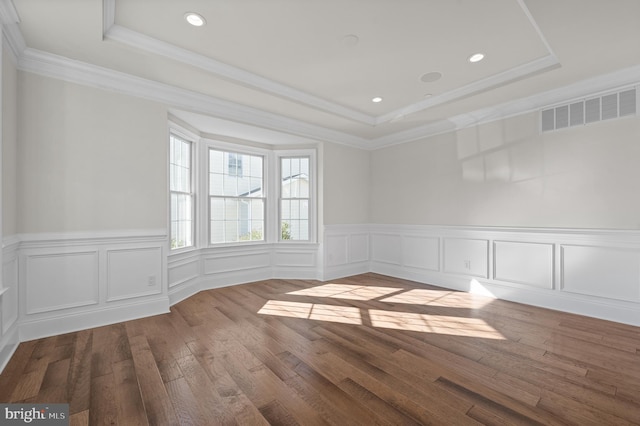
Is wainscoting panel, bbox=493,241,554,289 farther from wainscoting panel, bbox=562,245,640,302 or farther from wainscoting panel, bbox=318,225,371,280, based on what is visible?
wainscoting panel, bbox=318,225,371,280

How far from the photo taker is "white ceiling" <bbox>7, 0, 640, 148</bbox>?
2.30 m

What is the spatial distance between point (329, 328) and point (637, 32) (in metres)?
3.77

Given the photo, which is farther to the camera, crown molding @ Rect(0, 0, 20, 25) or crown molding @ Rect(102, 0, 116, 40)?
crown molding @ Rect(102, 0, 116, 40)

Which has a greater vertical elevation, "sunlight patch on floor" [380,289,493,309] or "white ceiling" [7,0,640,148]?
"white ceiling" [7,0,640,148]

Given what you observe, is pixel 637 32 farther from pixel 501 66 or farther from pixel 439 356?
pixel 439 356

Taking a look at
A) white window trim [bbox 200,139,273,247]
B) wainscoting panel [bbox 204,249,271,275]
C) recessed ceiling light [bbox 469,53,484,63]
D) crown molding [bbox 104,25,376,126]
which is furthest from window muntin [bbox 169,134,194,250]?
recessed ceiling light [bbox 469,53,484,63]

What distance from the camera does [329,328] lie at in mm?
3012

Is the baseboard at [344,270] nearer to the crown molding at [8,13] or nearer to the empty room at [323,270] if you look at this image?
the empty room at [323,270]

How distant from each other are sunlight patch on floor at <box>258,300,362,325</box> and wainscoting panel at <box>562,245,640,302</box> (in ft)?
8.41

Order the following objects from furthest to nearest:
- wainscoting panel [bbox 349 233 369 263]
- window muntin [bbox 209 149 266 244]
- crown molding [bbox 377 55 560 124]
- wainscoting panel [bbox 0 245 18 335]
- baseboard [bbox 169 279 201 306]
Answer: wainscoting panel [bbox 349 233 369 263] → window muntin [bbox 209 149 266 244] → baseboard [bbox 169 279 201 306] → crown molding [bbox 377 55 560 124] → wainscoting panel [bbox 0 245 18 335]

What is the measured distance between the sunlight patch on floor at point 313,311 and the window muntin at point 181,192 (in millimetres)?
1611

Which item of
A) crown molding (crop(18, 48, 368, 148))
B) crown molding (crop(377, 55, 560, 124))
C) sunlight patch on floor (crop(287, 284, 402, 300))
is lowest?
sunlight patch on floor (crop(287, 284, 402, 300))

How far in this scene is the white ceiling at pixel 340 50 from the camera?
2297mm

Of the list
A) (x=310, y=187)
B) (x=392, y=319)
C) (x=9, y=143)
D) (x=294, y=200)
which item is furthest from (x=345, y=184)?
(x=9, y=143)
